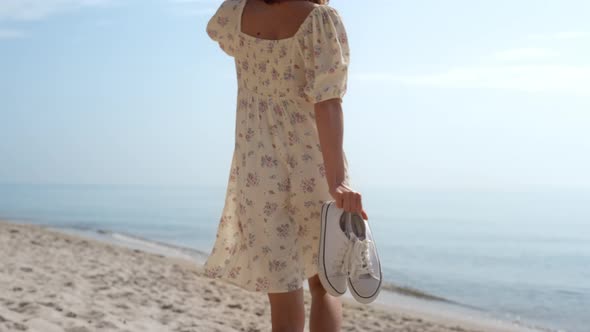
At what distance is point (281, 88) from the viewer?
7.49 feet

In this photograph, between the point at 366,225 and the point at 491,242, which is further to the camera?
the point at 491,242

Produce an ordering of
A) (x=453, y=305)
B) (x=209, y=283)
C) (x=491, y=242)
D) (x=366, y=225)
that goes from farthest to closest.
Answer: (x=491, y=242) → (x=453, y=305) → (x=209, y=283) → (x=366, y=225)

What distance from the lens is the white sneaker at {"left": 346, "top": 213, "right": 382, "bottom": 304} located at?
2.08 meters

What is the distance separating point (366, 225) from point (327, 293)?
306mm

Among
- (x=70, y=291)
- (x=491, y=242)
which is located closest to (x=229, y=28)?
(x=70, y=291)

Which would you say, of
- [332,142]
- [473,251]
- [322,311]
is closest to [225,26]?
[332,142]

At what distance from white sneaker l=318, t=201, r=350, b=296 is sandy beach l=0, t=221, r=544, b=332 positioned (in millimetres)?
2327

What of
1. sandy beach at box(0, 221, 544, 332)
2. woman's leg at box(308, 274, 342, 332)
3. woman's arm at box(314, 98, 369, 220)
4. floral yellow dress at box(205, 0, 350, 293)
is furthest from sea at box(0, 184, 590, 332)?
woman's arm at box(314, 98, 369, 220)

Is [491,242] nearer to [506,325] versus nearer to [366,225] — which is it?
[506,325]

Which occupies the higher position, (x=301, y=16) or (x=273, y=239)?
(x=301, y=16)

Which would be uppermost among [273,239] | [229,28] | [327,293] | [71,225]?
[229,28]

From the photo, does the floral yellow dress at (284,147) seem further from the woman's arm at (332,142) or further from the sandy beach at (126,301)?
the sandy beach at (126,301)

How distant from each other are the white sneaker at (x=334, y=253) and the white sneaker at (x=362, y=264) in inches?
0.7

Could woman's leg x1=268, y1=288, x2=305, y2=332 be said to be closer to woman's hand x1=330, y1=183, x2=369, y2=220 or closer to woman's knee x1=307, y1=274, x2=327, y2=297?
woman's knee x1=307, y1=274, x2=327, y2=297
